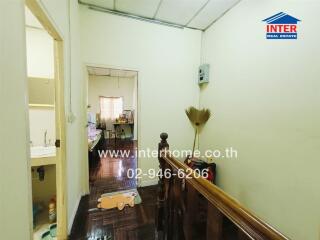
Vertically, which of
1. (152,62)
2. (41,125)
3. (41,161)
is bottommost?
(41,161)

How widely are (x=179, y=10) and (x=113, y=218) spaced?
3052 millimetres

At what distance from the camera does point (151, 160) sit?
2.86m

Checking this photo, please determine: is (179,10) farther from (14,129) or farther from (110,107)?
(110,107)

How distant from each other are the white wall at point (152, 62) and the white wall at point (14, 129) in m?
1.76

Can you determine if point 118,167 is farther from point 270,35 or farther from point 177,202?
point 270,35

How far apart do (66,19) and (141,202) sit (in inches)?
97.2

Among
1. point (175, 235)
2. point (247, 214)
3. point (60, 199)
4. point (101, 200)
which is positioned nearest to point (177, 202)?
point (175, 235)

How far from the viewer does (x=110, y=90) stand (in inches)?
269

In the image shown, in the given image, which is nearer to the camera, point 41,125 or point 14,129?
point 14,129

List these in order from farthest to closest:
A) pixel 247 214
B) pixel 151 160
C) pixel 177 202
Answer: pixel 151 160 < pixel 177 202 < pixel 247 214

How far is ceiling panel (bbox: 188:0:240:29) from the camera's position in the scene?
2.27 m

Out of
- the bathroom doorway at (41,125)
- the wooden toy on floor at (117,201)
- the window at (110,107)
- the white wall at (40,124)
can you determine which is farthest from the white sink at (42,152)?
the window at (110,107)

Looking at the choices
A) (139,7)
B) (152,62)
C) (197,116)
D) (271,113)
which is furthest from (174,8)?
(271,113)

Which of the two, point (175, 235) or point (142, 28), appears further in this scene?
point (142, 28)
